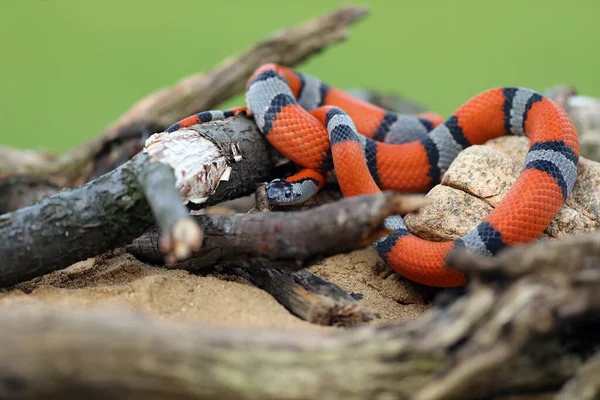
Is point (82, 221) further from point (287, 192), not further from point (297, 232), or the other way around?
point (287, 192)

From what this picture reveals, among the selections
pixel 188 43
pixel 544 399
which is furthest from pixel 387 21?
pixel 544 399

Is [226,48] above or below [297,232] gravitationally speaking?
above

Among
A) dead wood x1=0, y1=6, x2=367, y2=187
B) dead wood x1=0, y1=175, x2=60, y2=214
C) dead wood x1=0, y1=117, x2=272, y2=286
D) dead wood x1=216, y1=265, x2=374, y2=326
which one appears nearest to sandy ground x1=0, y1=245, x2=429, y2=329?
dead wood x1=216, y1=265, x2=374, y2=326

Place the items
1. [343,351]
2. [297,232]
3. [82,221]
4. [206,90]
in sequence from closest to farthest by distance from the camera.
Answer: [343,351], [297,232], [82,221], [206,90]

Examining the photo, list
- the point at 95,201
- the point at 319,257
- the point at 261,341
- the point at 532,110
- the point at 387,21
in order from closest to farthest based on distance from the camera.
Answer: the point at 261,341 < the point at 319,257 < the point at 95,201 < the point at 532,110 < the point at 387,21

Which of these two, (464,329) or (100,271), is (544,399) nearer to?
(464,329)

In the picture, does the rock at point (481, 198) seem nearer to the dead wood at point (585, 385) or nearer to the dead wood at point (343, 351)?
the dead wood at point (343, 351)

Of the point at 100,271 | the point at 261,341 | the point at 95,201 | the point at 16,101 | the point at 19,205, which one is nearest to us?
the point at 261,341

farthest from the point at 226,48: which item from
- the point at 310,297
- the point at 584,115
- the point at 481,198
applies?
the point at 310,297
